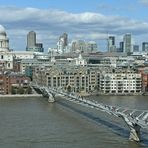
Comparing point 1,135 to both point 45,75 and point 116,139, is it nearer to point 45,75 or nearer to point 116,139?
point 116,139

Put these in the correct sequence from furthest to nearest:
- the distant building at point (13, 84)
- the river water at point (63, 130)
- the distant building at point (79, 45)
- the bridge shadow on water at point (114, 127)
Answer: the distant building at point (79, 45) < the distant building at point (13, 84) < the bridge shadow on water at point (114, 127) < the river water at point (63, 130)

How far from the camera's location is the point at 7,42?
48.2 metres

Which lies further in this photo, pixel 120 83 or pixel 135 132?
pixel 120 83

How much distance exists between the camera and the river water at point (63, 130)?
431 inches

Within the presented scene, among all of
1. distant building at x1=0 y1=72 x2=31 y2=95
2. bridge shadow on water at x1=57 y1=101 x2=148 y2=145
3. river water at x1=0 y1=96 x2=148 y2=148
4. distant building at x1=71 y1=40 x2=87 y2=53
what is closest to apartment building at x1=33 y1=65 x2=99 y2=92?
distant building at x1=0 y1=72 x2=31 y2=95

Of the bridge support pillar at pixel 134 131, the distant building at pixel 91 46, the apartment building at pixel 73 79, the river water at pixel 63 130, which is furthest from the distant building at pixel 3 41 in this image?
the bridge support pillar at pixel 134 131

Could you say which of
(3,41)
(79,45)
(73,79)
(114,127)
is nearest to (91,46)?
(79,45)

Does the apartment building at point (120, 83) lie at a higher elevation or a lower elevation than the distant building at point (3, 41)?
lower

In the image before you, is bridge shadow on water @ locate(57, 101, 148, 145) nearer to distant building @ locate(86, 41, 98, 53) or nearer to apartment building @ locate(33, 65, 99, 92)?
apartment building @ locate(33, 65, 99, 92)

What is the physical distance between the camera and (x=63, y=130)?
12.9 metres

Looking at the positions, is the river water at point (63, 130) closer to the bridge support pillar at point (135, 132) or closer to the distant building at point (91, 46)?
the bridge support pillar at point (135, 132)

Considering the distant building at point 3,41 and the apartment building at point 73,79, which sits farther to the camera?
the distant building at point 3,41

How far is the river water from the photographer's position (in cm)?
1095

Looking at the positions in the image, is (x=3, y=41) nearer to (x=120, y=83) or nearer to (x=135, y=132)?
(x=120, y=83)
